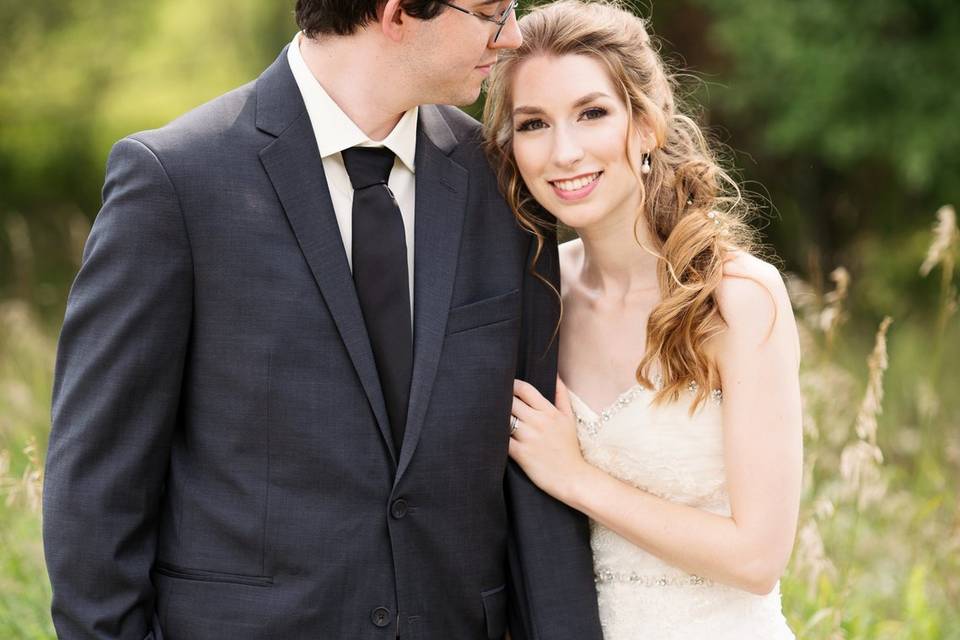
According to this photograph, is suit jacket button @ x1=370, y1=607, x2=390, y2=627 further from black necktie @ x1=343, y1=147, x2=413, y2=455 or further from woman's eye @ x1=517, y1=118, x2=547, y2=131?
woman's eye @ x1=517, y1=118, x2=547, y2=131

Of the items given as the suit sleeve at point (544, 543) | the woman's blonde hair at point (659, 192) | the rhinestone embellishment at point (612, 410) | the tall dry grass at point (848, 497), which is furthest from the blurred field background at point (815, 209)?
the suit sleeve at point (544, 543)

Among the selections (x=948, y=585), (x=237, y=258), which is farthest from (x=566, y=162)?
(x=948, y=585)

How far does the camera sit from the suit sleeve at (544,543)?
246 cm

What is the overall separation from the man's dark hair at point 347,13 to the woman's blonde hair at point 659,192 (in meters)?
0.36

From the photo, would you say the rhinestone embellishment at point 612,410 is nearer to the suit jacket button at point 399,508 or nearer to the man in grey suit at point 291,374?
the man in grey suit at point 291,374

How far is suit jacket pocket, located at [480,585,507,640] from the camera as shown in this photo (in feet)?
7.81

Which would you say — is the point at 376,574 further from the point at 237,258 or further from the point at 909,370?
the point at 909,370

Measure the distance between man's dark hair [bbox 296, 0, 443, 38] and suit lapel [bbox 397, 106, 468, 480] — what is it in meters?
0.26

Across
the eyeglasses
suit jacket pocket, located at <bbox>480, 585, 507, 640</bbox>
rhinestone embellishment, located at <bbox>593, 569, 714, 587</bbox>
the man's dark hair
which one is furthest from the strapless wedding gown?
the man's dark hair

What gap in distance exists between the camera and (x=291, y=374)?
2145mm

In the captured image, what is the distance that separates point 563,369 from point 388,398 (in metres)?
0.72

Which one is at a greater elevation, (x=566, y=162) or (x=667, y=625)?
(x=566, y=162)

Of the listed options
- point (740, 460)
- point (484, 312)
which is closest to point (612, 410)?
point (740, 460)

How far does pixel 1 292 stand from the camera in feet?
35.4
